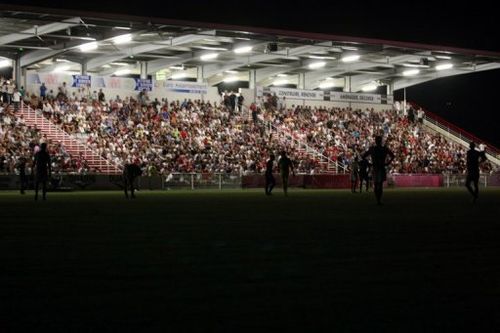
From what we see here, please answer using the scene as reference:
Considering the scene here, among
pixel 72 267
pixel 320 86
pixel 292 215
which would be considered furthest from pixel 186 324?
pixel 320 86

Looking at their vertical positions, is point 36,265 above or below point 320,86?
below

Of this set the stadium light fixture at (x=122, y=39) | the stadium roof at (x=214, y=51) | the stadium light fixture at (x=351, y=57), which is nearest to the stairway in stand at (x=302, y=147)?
the stadium roof at (x=214, y=51)

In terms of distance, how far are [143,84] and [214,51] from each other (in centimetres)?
518

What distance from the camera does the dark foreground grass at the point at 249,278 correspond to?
5969 millimetres

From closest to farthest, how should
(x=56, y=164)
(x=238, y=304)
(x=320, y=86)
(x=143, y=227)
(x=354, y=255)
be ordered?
1. (x=238, y=304)
2. (x=354, y=255)
3. (x=143, y=227)
4. (x=56, y=164)
5. (x=320, y=86)

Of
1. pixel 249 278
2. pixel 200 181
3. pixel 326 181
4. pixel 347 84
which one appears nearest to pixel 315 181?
pixel 326 181

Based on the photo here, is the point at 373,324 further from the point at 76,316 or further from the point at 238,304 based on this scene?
the point at 76,316

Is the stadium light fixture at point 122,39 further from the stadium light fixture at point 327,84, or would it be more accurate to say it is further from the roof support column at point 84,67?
the stadium light fixture at point 327,84

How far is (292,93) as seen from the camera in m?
62.5

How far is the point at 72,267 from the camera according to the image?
349 inches

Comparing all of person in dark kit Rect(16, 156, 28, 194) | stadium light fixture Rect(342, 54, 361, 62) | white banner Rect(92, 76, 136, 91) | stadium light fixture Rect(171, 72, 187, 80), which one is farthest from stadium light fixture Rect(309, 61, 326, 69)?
person in dark kit Rect(16, 156, 28, 194)

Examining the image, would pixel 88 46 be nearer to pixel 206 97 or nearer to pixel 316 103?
pixel 206 97

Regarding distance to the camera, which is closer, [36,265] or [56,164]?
[36,265]

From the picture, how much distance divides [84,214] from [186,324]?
1349cm
